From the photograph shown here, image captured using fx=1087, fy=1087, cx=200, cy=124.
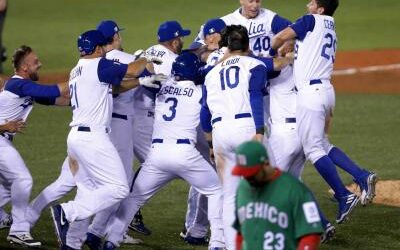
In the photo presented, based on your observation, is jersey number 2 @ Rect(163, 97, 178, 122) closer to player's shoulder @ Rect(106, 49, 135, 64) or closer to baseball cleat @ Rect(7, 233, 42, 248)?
player's shoulder @ Rect(106, 49, 135, 64)

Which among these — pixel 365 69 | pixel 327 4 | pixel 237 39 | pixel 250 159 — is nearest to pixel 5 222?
pixel 237 39

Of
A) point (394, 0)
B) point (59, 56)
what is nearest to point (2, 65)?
point (59, 56)

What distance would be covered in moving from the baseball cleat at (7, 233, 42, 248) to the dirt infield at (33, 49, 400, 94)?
11.2 m

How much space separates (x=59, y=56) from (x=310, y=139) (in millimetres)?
15589

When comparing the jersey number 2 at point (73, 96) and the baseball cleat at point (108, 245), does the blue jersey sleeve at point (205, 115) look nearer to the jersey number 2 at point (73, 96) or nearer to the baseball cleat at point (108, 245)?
the jersey number 2 at point (73, 96)

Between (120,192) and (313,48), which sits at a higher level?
(313,48)

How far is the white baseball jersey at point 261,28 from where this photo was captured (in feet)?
37.5

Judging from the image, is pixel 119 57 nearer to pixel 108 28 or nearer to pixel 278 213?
pixel 108 28

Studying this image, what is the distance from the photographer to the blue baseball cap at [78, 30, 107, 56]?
1005 centimetres

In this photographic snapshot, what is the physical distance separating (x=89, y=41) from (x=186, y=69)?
0.94 meters

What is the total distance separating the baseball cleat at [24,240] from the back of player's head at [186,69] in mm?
2123

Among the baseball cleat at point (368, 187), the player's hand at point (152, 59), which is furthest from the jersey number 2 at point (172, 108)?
the baseball cleat at point (368, 187)

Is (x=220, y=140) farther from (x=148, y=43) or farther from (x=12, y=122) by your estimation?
(x=148, y=43)

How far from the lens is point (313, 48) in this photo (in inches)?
427
